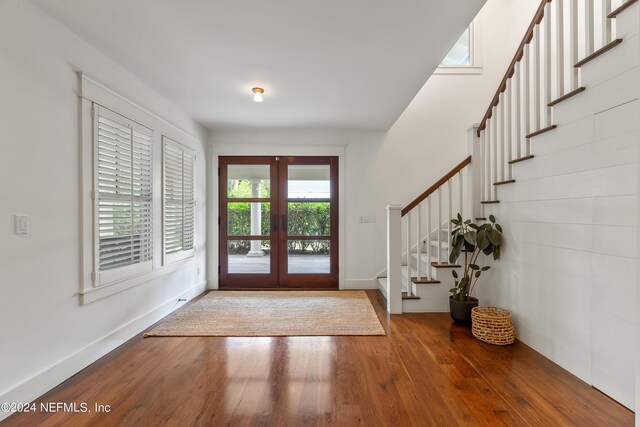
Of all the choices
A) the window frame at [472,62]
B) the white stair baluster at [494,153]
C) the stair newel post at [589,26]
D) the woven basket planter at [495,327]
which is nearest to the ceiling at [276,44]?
the stair newel post at [589,26]

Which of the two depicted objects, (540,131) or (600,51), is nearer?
(600,51)

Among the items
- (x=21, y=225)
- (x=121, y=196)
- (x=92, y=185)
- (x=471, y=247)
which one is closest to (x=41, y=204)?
(x=21, y=225)

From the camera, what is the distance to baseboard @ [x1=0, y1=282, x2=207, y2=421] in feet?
5.56

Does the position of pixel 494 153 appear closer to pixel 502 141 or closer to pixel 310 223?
pixel 502 141

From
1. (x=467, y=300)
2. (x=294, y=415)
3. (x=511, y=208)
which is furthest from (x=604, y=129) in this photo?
(x=294, y=415)

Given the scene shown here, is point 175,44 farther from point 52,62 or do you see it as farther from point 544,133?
point 544,133

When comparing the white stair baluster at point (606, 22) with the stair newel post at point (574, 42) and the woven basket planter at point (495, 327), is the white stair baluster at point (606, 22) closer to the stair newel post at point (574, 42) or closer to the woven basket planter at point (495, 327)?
the stair newel post at point (574, 42)

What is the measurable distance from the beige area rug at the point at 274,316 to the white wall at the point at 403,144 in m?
0.74

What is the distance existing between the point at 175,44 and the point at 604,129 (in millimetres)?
2935

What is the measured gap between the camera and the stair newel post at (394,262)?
10.6ft

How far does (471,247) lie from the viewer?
2881 mm

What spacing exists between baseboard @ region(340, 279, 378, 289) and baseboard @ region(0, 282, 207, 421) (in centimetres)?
242

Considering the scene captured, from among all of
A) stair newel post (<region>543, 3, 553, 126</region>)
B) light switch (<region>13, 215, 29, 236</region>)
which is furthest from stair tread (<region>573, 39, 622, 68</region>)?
light switch (<region>13, 215, 29, 236</region>)

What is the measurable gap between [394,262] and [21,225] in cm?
305
